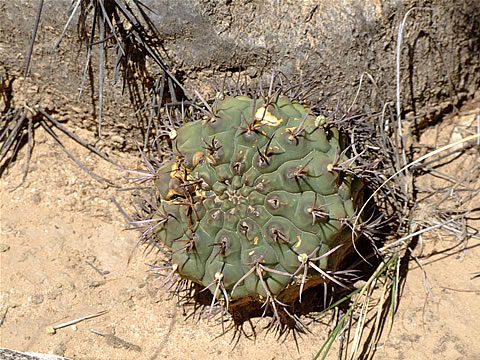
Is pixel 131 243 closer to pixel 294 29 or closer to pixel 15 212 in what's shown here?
pixel 15 212

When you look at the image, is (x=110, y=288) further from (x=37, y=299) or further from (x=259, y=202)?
(x=259, y=202)

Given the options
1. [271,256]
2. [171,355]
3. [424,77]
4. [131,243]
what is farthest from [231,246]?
[424,77]

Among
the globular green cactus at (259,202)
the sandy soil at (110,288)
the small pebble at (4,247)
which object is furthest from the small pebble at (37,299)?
the globular green cactus at (259,202)

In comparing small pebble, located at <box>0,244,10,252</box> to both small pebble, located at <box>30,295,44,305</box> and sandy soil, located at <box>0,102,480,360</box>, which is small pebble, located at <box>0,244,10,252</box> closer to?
sandy soil, located at <box>0,102,480,360</box>

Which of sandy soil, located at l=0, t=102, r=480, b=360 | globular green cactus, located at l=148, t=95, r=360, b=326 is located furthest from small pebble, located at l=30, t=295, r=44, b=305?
globular green cactus, located at l=148, t=95, r=360, b=326

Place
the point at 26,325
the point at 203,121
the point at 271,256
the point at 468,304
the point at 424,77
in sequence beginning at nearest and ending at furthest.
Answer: the point at 271,256, the point at 203,121, the point at 468,304, the point at 26,325, the point at 424,77

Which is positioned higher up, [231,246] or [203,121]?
[203,121]

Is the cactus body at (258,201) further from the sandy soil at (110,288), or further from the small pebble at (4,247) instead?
the small pebble at (4,247)

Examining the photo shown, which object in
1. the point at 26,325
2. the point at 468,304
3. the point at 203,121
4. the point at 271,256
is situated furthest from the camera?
the point at 26,325

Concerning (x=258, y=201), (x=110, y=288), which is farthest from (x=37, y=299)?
(x=258, y=201)
